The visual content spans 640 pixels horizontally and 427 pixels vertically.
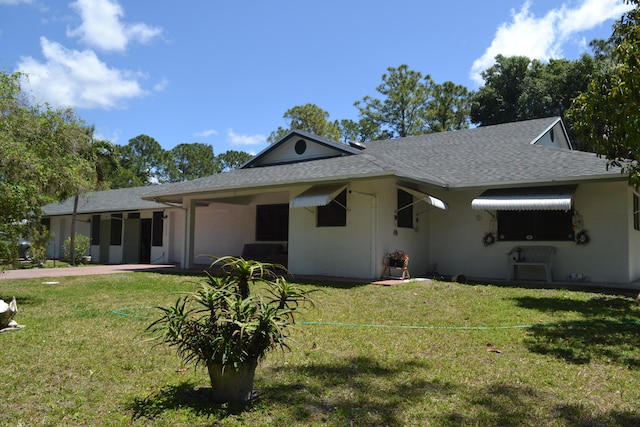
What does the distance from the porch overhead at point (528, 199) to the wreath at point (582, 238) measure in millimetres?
1016

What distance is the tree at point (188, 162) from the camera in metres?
54.1

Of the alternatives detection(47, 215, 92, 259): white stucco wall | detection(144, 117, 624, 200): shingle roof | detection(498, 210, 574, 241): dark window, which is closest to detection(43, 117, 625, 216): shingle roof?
detection(144, 117, 624, 200): shingle roof

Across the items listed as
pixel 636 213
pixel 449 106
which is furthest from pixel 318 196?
pixel 449 106

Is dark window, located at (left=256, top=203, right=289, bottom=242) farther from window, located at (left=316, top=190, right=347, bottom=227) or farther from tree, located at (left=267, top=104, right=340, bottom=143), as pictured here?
tree, located at (left=267, top=104, right=340, bottom=143)

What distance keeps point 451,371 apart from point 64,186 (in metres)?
8.52

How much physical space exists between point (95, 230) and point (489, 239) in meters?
19.8

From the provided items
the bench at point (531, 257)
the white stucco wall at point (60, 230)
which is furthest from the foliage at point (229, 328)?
the white stucco wall at point (60, 230)

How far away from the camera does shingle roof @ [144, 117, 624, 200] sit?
1155 centimetres

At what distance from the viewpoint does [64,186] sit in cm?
964

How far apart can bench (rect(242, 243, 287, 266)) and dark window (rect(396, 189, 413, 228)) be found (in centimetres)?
475

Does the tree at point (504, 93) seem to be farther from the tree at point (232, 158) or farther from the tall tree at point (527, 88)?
the tree at point (232, 158)

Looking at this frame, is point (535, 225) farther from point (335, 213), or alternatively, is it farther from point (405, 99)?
point (405, 99)

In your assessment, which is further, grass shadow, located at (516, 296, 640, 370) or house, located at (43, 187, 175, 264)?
house, located at (43, 187, 175, 264)

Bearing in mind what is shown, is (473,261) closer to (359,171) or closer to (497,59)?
(359,171)
